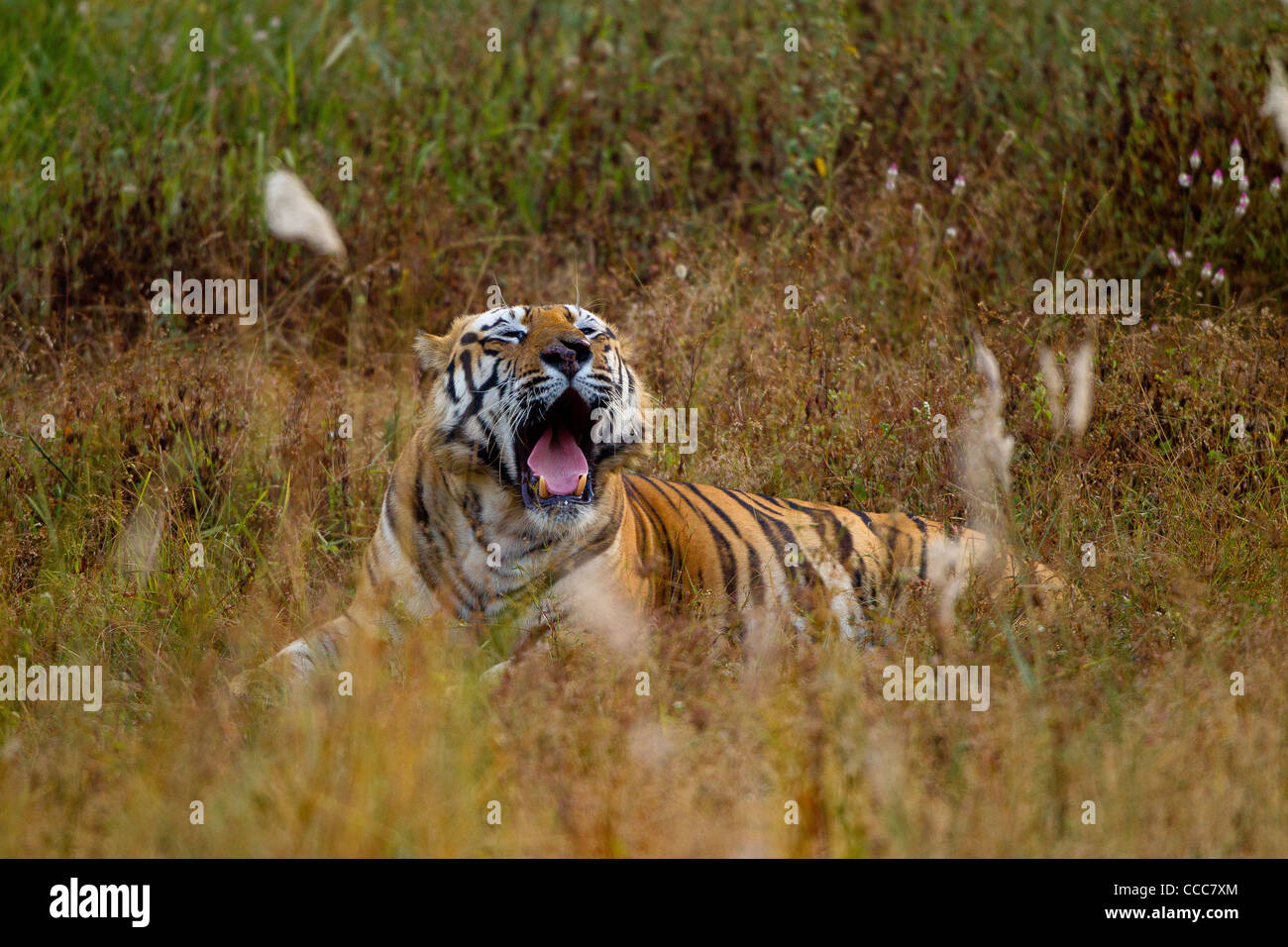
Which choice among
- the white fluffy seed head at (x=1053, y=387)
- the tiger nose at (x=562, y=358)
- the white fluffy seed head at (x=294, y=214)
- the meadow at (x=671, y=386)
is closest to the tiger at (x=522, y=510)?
the tiger nose at (x=562, y=358)

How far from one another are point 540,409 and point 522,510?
0.29m

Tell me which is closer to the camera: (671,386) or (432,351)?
(432,351)

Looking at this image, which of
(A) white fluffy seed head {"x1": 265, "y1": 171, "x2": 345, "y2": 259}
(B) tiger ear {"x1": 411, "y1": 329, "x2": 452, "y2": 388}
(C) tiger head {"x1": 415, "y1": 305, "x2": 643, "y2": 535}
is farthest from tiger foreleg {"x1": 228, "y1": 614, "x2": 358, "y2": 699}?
(A) white fluffy seed head {"x1": 265, "y1": 171, "x2": 345, "y2": 259}

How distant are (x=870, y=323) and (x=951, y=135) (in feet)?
5.45

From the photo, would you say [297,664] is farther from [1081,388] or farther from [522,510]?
[1081,388]

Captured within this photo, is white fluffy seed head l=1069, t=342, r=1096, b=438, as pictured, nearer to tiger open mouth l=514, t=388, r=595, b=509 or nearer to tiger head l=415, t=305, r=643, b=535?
tiger head l=415, t=305, r=643, b=535

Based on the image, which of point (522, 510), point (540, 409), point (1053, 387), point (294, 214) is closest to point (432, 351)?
point (540, 409)

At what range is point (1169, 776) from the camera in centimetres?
279

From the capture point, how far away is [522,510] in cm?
393

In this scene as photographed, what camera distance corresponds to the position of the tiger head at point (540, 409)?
3.87 m

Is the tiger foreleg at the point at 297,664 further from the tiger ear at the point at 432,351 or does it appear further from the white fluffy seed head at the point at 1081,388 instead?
the white fluffy seed head at the point at 1081,388

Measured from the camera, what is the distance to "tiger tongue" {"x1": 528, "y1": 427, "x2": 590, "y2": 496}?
3.88 meters

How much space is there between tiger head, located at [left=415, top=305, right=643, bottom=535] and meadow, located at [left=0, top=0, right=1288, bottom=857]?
49 cm

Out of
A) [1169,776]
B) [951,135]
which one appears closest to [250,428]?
[1169,776]
